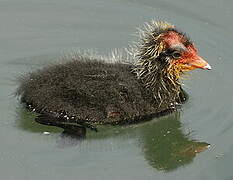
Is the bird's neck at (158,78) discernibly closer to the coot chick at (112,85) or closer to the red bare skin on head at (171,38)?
the coot chick at (112,85)

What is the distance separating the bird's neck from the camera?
8438mm

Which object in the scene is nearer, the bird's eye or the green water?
the green water

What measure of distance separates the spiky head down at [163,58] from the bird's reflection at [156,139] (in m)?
0.37

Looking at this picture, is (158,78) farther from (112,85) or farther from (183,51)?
(112,85)

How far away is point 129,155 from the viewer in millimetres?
8062

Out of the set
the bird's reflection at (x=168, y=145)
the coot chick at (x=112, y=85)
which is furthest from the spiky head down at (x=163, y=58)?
the bird's reflection at (x=168, y=145)

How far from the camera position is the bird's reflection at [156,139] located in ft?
26.5

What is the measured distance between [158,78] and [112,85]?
0.58 metres

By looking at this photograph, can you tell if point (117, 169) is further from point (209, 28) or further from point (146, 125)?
point (209, 28)

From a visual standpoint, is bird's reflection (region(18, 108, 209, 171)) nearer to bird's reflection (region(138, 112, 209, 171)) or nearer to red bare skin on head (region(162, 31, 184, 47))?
bird's reflection (region(138, 112, 209, 171))

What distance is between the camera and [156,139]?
8367mm

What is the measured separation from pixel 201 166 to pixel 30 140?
1.84 metres

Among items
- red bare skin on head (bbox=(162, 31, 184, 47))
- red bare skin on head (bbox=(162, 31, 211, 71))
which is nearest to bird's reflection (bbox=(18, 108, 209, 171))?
red bare skin on head (bbox=(162, 31, 211, 71))

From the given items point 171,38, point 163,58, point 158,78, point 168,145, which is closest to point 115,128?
point 168,145
